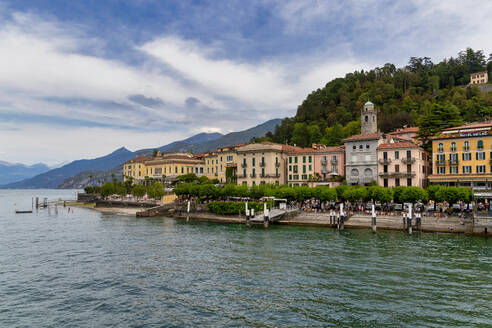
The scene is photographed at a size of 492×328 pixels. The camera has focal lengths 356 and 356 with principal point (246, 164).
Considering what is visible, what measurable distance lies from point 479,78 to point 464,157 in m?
92.3

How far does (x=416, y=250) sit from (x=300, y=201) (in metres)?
30.1

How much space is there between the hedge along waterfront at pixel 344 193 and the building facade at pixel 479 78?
101 metres

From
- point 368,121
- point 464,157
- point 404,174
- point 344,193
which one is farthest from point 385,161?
point 368,121

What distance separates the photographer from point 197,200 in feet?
255

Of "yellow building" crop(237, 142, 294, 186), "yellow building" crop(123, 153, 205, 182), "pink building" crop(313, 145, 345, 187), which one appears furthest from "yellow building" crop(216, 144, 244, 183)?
"pink building" crop(313, 145, 345, 187)

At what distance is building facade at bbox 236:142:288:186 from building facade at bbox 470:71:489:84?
293ft

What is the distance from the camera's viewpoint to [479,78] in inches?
5118

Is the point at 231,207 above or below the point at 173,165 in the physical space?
below

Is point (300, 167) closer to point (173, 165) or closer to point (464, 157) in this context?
point (464, 157)

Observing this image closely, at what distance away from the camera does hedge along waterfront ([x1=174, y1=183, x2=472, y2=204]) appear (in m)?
50.3

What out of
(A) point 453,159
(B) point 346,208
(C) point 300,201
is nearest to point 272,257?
(B) point 346,208

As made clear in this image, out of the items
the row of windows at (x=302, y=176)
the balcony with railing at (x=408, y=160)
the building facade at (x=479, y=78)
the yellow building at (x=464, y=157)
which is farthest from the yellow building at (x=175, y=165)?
the building facade at (x=479, y=78)

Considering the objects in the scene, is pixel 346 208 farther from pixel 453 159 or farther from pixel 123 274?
pixel 123 274

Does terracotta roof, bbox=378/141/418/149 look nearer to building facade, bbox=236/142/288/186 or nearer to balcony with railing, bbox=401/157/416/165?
balcony with railing, bbox=401/157/416/165
